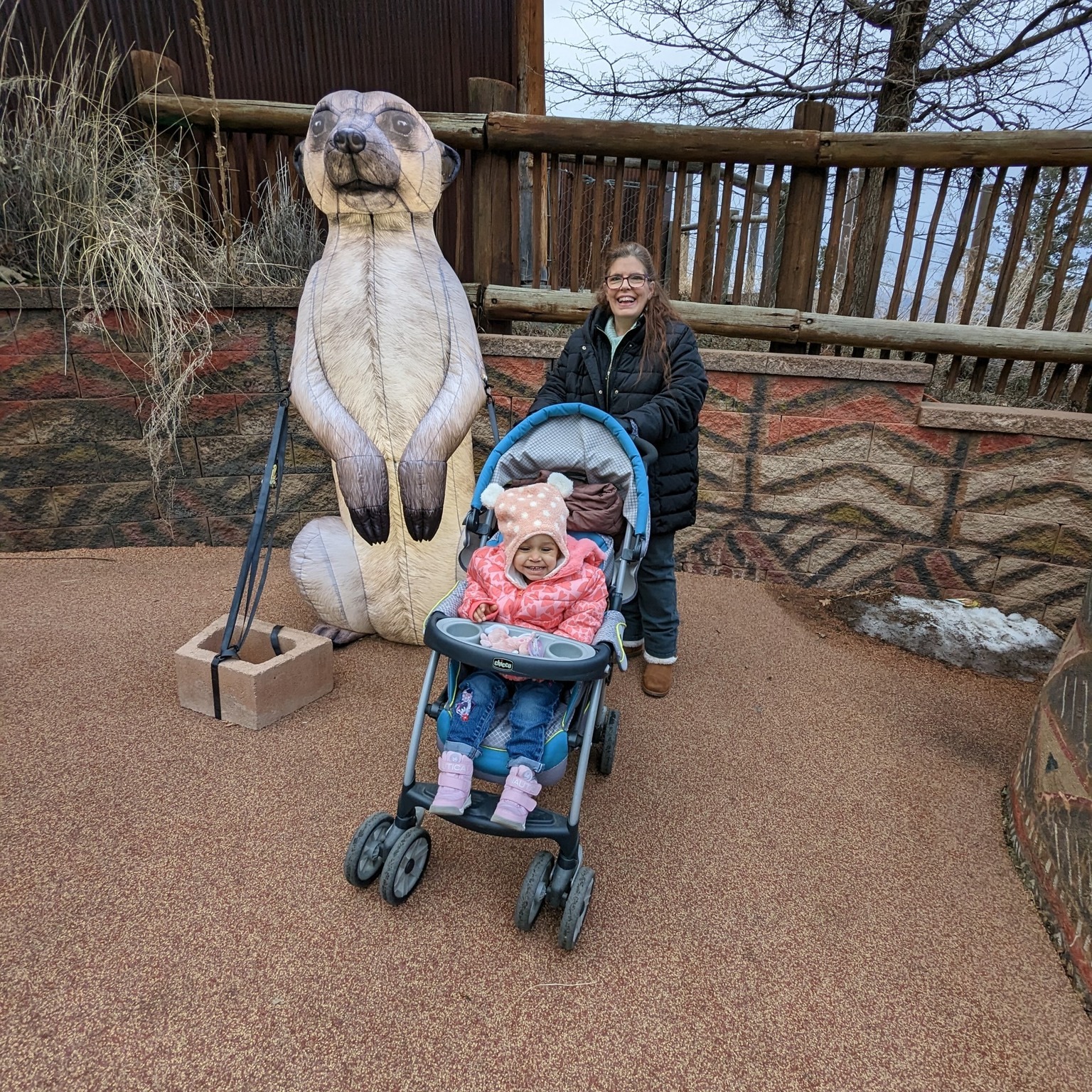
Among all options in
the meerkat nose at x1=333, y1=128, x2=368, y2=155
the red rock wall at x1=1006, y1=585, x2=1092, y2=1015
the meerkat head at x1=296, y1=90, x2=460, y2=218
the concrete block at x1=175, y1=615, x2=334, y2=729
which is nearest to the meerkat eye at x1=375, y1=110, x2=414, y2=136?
the meerkat head at x1=296, y1=90, x2=460, y2=218

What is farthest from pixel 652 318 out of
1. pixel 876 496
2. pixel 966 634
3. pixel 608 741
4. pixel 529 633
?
pixel 966 634

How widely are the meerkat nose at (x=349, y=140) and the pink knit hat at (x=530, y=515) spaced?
1.50m

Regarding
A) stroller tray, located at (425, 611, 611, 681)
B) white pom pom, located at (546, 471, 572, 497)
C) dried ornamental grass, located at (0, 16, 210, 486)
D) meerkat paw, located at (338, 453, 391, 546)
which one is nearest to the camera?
stroller tray, located at (425, 611, 611, 681)

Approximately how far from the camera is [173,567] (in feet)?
12.6

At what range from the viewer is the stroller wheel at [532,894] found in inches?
67.1

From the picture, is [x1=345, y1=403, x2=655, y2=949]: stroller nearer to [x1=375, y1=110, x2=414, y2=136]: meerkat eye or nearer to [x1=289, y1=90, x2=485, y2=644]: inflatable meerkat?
[x1=289, y1=90, x2=485, y2=644]: inflatable meerkat

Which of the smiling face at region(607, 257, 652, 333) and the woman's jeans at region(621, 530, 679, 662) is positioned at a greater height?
the smiling face at region(607, 257, 652, 333)

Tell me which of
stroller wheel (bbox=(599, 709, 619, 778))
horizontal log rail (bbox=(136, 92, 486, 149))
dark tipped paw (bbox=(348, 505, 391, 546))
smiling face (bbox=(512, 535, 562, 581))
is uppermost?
horizontal log rail (bbox=(136, 92, 486, 149))

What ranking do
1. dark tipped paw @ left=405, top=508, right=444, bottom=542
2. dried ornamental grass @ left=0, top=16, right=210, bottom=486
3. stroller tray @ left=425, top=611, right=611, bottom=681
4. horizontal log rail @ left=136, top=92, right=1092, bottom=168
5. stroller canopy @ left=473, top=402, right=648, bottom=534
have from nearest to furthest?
stroller tray @ left=425, top=611, right=611, bottom=681
stroller canopy @ left=473, top=402, right=648, bottom=534
dark tipped paw @ left=405, top=508, right=444, bottom=542
dried ornamental grass @ left=0, top=16, right=210, bottom=486
horizontal log rail @ left=136, top=92, right=1092, bottom=168

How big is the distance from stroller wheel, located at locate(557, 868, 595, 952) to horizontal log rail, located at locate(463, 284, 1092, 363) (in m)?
3.14

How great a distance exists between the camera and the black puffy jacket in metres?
2.56

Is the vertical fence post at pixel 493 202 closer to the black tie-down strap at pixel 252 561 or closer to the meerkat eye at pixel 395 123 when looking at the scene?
the meerkat eye at pixel 395 123

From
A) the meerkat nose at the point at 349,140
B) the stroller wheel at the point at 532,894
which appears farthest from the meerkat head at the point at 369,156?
the stroller wheel at the point at 532,894

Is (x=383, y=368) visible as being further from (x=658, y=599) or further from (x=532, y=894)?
(x=532, y=894)
